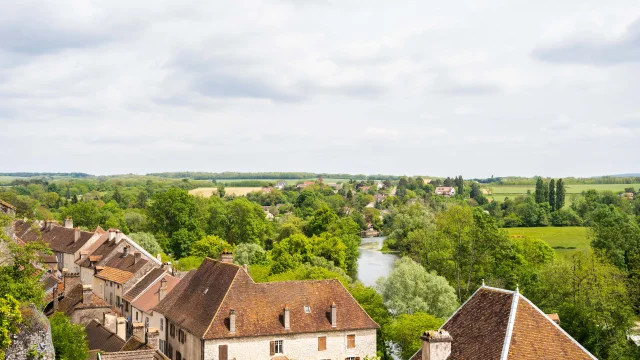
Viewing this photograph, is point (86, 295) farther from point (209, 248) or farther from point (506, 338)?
point (209, 248)

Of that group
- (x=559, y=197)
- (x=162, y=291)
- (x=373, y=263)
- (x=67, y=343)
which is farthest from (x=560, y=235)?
(x=67, y=343)

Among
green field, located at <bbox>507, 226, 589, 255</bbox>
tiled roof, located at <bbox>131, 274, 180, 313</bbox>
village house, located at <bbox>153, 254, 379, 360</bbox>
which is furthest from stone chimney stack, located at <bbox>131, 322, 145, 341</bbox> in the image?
green field, located at <bbox>507, 226, 589, 255</bbox>

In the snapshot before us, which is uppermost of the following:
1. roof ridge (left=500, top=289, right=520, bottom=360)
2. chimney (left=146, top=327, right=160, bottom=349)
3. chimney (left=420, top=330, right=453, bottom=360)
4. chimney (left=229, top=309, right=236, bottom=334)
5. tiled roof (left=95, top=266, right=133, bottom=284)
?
roof ridge (left=500, top=289, right=520, bottom=360)

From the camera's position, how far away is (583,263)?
5881 centimetres

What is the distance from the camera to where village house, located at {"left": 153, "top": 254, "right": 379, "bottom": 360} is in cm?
4075

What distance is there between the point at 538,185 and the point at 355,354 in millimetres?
131780

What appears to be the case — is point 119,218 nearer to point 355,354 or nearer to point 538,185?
point 355,354

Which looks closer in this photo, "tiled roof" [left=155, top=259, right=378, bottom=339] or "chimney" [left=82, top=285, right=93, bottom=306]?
"tiled roof" [left=155, top=259, right=378, bottom=339]

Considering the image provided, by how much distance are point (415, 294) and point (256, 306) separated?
18297 mm

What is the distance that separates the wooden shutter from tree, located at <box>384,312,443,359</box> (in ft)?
44.4

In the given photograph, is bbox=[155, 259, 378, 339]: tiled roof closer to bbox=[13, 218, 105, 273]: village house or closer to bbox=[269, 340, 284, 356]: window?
bbox=[269, 340, 284, 356]: window

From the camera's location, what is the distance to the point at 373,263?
113 meters

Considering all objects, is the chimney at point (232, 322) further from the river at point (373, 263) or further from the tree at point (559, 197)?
the tree at point (559, 197)

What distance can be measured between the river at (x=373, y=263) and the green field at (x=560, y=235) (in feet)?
92.8
